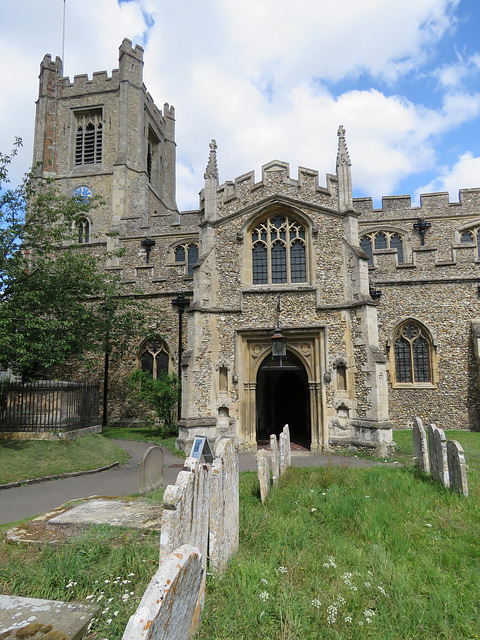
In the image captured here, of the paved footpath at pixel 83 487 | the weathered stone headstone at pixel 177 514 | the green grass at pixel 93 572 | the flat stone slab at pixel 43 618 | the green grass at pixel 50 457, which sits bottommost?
the paved footpath at pixel 83 487

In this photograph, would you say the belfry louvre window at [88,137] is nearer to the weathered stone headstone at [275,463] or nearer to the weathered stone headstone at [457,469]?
the weathered stone headstone at [275,463]

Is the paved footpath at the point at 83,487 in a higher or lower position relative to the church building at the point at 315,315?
lower

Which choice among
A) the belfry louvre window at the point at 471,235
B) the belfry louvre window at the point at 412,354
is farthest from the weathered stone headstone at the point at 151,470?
the belfry louvre window at the point at 471,235

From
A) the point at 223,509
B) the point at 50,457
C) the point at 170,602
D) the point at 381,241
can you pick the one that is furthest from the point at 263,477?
the point at 381,241

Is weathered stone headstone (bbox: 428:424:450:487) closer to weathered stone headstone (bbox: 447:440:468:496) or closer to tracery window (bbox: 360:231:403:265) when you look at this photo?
weathered stone headstone (bbox: 447:440:468:496)

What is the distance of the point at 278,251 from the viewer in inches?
516

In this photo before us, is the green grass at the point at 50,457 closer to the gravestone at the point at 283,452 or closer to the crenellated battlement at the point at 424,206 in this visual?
the gravestone at the point at 283,452

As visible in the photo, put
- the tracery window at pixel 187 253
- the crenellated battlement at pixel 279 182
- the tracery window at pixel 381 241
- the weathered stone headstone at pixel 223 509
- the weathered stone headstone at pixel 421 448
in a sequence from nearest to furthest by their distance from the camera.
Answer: the weathered stone headstone at pixel 223 509
the weathered stone headstone at pixel 421 448
the crenellated battlement at pixel 279 182
the tracery window at pixel 381 241
the tracery window at pixel 187 253

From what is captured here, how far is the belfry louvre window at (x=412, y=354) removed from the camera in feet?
47.8

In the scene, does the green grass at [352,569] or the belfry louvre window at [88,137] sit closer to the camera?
the green grass at [352,569]

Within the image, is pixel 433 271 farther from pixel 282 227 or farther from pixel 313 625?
pixel 313 625

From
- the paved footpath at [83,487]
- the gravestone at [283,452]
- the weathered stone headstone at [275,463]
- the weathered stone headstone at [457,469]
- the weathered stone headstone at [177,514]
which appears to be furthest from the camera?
the gravestone at [283,452]

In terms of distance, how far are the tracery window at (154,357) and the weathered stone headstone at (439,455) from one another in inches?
452

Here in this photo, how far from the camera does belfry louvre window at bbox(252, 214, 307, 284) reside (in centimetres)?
1291
